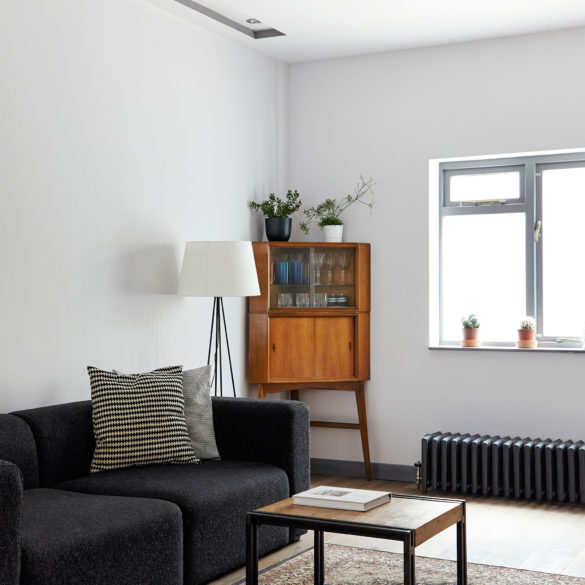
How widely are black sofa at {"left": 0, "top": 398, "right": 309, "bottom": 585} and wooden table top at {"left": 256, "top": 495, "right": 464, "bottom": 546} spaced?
459 millimetres

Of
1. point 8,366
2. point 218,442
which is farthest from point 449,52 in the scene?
point 8,366

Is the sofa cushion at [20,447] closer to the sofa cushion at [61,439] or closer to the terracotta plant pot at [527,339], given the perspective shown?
the sofa cushion at [61,439]

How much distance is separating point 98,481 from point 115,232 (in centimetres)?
134

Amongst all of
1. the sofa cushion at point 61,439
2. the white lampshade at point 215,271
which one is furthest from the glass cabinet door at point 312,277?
the sofa cushion at point 61,439

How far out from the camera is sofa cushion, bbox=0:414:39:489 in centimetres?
330

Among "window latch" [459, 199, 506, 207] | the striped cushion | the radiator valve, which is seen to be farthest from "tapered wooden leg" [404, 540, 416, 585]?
"window latch" [459, 199, 506, 207]

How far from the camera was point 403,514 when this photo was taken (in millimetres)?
2865

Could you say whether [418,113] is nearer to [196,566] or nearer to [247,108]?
[247,108]

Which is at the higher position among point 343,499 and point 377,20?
point 377,20

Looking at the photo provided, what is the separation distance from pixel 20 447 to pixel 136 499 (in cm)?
53

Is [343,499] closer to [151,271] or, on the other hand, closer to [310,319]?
[151,271]

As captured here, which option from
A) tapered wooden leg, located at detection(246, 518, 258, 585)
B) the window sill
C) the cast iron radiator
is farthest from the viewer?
the window sill

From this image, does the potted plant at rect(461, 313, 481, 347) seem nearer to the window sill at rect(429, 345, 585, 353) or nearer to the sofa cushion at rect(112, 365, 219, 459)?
the window sill at rect(429, 345, 585, 353)

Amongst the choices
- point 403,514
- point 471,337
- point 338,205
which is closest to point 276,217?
point 338,205
